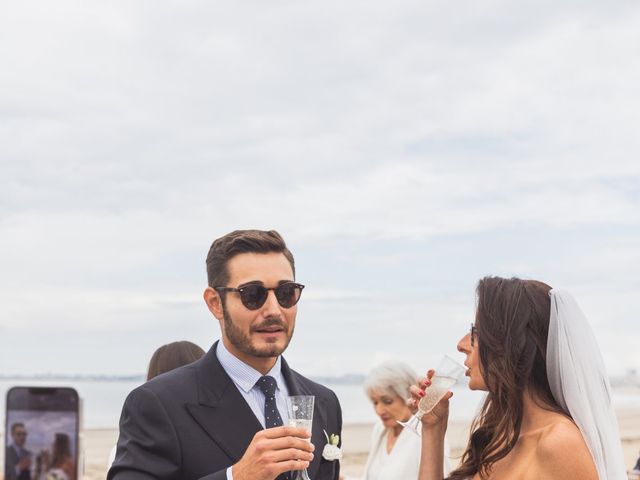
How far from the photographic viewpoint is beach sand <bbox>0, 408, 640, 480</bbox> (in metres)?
18.5

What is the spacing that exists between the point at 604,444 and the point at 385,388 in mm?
3641

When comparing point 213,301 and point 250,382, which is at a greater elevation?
point 213,301

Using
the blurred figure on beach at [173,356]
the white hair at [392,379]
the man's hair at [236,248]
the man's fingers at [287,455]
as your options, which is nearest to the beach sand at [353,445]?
the white hair at [392,379]

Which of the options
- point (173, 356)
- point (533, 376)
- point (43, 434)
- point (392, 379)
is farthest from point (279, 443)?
point (392, 379)

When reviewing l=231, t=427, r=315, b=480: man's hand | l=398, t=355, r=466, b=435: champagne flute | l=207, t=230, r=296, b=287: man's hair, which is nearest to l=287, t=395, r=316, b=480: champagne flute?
l=231, t=427, r=315, b=480: man's hand

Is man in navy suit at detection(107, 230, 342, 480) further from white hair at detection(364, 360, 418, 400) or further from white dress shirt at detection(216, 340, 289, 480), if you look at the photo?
white hair at detection(364, 360, 418, 400)

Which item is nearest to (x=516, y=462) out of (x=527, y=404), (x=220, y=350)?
(x=527, y=404)

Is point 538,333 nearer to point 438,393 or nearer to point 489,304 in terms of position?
point 489,304

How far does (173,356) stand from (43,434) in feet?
3.21

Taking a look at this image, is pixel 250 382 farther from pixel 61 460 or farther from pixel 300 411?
pixel 61 460

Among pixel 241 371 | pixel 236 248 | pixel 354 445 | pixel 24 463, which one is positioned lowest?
pixel 354 445

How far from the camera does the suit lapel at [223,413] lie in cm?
356

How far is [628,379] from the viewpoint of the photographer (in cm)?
9081

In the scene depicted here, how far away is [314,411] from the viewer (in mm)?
3920
